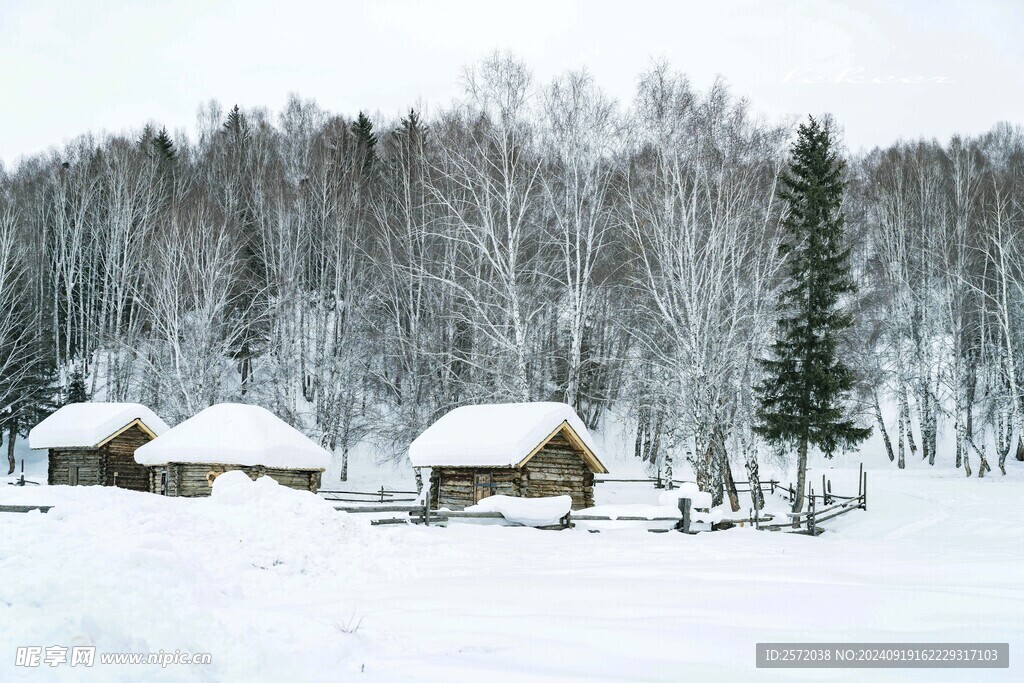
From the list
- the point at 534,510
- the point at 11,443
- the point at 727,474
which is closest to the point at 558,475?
the point at 534,510

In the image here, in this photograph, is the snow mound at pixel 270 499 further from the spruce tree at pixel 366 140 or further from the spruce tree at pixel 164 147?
the spruce tree at pixel 164 147

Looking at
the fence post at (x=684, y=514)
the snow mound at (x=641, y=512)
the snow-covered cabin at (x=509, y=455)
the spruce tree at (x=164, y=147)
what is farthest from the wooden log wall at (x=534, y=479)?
the spruce tree at (x=164, y=147)

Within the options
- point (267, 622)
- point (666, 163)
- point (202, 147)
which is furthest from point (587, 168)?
point (202, 147)

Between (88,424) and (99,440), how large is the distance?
970mm

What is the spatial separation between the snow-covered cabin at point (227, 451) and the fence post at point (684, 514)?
13.1 metres

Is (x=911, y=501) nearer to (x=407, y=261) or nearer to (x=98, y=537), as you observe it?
(x=407, y=261)

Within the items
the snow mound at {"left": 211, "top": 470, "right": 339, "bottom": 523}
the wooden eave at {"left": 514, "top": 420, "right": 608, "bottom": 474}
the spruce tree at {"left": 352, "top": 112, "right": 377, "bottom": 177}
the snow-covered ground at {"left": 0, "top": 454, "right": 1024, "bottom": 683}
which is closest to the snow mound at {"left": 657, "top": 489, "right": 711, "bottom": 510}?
the snow-covered ground at {"left": 0, "top": 454, "right": 1024, "bottom": 683}

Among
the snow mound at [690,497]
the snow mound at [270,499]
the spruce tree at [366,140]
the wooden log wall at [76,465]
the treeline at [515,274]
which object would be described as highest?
the spruce tree at [366,140]

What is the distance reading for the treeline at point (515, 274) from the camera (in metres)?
26.9

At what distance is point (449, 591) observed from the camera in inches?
400

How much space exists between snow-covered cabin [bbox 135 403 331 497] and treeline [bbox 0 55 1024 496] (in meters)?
6.56

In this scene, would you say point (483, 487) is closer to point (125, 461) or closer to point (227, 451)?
point (227, 451)

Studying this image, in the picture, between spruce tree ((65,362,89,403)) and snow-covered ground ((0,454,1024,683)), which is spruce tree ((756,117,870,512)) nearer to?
snow-covered ground ((0,454,1024,683))

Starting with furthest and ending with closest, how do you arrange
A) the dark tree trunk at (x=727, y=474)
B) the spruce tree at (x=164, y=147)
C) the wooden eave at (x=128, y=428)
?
the spruce tree at (x=164, y=147) → the wooden eave at (x=128, y=428) → the dark tree trunk at (x=727, y=474)
